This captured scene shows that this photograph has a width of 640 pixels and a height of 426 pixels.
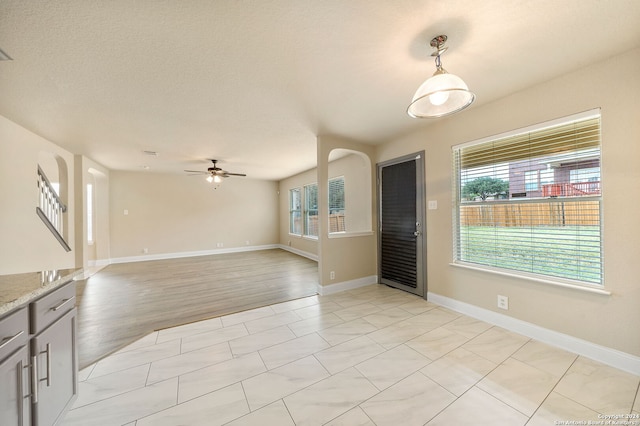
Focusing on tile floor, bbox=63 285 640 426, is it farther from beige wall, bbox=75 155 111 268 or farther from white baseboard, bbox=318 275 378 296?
beige wall, bbox=75 155 111 268

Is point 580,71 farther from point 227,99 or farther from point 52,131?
point 52,131

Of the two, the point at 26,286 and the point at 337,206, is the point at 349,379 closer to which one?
the point at 26,286

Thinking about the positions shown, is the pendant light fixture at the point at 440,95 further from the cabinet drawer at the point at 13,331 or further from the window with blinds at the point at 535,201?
the cabinet drawer at the point at 13,331

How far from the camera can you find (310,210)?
6.75m

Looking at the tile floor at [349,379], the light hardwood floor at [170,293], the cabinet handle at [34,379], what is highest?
the cabinet handle at [34,379]

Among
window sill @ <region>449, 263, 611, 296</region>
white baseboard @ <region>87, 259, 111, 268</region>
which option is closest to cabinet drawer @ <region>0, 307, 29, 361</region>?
window sill @ <region>449, 263, 611, 296</region>

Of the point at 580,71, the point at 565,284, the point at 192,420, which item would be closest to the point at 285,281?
the point at 192,420

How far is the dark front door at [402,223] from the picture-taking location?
329 cm

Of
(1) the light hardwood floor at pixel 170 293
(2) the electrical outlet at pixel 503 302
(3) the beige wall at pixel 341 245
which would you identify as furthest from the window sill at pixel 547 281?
(1) the light hardwood floor at pixel 170 293

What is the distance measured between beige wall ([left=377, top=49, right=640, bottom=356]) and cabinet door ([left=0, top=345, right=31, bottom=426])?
11.7 ft

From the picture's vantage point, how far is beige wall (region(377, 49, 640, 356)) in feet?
5.80

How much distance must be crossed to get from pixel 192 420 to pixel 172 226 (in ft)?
21.3

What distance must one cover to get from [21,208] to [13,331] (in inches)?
126

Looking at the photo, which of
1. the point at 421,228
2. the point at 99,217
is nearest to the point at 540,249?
the point at 421,228
